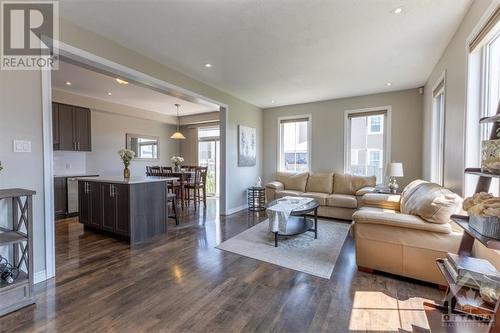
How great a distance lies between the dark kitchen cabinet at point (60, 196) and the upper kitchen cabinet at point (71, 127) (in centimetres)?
71

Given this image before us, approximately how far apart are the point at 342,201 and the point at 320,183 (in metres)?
0.79

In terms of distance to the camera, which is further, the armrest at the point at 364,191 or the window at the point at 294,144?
the window at the point at 294,144

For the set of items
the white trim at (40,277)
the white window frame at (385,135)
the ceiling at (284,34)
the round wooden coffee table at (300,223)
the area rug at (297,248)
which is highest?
the ceiling at (284,34)

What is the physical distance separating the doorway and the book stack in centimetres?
665

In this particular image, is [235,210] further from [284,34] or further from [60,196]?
Result: [284,34]

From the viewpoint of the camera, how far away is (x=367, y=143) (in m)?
5.20

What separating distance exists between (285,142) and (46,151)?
497 cm

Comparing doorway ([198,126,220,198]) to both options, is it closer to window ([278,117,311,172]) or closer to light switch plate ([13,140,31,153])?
window ([278,117,311,172])

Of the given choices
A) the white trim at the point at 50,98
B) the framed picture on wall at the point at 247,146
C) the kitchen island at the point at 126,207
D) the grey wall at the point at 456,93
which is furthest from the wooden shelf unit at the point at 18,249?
the grey wall at the point at 456,93

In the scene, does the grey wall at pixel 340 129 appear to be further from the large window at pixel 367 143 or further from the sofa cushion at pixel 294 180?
the sofa cushion at pixel 294 180

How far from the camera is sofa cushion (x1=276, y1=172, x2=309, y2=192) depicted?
5.45m

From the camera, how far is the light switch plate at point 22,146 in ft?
6.95

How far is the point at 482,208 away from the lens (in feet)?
4.00

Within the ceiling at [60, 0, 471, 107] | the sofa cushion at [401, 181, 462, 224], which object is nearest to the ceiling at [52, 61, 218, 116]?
the ceiling at [60, 0, 471, 107]
